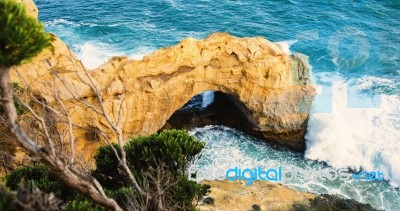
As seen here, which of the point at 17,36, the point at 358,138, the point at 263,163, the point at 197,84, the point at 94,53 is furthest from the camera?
the point at 94,53

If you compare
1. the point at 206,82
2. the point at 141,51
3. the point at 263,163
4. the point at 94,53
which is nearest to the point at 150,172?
the point at 206,82

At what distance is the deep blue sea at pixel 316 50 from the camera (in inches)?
955

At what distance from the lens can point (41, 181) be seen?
12.7 m

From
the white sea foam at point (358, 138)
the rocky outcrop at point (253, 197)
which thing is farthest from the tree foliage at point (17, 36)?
the white sea foam at point (358, 138)

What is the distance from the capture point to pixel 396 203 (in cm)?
2133

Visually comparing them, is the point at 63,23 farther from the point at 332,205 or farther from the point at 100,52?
the point at 332,205

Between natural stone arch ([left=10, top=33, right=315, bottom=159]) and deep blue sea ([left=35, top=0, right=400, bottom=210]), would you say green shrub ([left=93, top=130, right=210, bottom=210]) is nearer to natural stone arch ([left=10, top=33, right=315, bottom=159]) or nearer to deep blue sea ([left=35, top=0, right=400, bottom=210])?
natural stone arch ([left=10, top=33, right=315, bottom=159])

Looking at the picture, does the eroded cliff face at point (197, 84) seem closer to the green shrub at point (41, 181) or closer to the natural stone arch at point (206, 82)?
the natural stone arch at point (206, 82)

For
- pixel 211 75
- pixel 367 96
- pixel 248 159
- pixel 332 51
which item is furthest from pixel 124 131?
pixel 332 51

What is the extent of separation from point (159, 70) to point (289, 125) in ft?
27.3

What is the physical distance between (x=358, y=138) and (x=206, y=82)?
9.49 metres

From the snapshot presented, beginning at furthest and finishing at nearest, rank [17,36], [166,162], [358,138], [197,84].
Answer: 1. [358,138]
2. [197,84]
3. [166,162]
4. [17,36]

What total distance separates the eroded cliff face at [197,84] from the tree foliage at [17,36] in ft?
39.8

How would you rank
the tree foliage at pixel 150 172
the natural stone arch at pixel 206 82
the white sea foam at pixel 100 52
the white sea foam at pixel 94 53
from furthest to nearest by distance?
1. the white sea foam at pixel 100 52
2. the white sea foam at pixel 94 53
3. the natural stone arch at pixel 206 82
4. the tree foliage at pixel 150 172
